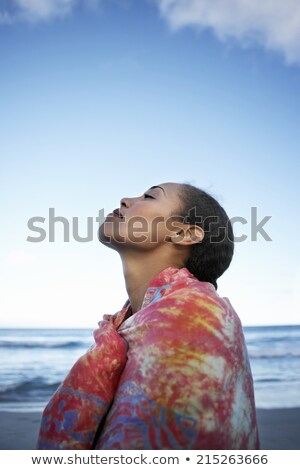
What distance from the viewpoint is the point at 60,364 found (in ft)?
37.5

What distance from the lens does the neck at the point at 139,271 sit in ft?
6.90

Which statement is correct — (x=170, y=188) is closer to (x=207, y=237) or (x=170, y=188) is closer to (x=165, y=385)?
(x=207, y=237)

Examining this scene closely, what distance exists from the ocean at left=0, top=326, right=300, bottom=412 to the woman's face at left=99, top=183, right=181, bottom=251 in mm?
4930

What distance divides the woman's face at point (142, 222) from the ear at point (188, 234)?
0.11 ft

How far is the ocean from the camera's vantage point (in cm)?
723

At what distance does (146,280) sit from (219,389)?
2.46ft

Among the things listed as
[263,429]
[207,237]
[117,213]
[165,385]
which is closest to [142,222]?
[117,213]

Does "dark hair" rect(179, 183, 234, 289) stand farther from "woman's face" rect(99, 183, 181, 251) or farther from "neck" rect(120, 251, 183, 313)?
"neck" rect(120, 251, 183, 313)

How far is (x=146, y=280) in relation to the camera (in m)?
2.10

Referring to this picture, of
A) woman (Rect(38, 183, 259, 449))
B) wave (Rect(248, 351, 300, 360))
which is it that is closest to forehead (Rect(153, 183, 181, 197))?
woman (Rect(38, 183, 259, 449))

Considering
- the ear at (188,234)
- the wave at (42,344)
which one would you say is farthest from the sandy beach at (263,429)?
the wave at (42,344)
